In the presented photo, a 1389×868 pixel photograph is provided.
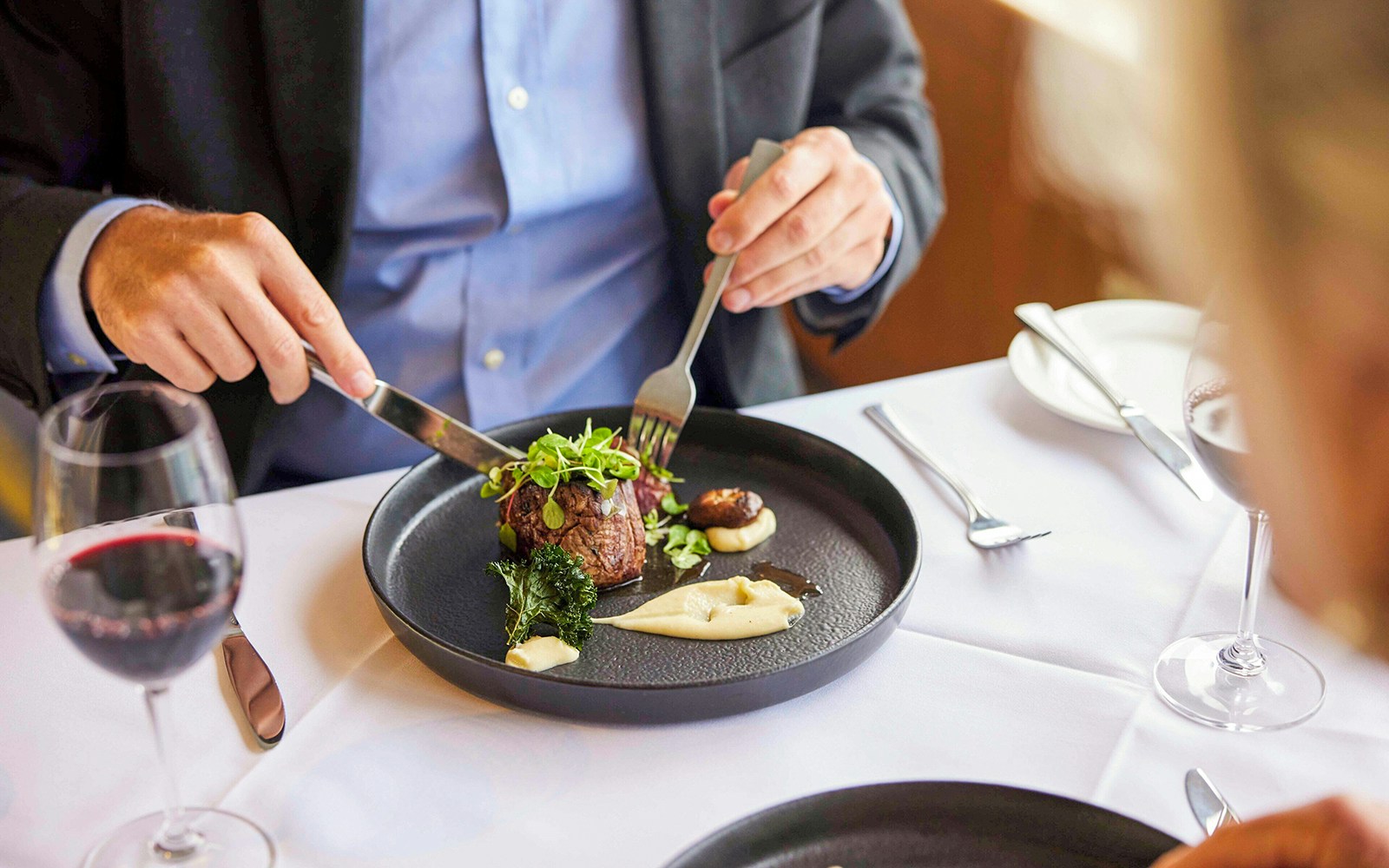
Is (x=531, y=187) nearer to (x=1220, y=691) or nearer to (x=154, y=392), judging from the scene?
(x=154, y=392)

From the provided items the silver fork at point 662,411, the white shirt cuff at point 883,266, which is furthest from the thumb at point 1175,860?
the white shirt cuff at point 883,266

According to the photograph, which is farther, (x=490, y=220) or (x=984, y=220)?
(x=984, y=220)

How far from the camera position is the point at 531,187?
178cm

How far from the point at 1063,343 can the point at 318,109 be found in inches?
44.1

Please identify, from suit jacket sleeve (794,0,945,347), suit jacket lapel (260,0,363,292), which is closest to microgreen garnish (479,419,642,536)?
suit jacket lapel (260,0,363,292)

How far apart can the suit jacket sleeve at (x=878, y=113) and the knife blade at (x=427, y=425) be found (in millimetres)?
784

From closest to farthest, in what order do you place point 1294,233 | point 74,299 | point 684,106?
1. point 1294,233
2. point 74,299
3. point 684,106

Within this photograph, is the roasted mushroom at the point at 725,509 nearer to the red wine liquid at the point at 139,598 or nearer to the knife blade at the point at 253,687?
the knife blade at the point at 253,687

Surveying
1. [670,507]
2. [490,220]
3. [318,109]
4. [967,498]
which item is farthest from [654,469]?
[318,109]

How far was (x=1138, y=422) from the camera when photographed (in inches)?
59.0

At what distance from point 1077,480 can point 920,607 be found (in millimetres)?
378

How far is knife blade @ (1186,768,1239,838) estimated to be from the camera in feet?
2.94

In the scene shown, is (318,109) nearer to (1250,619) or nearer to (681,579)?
(681,579)

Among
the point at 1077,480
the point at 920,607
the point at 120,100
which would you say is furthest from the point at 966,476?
the point at 120,100
